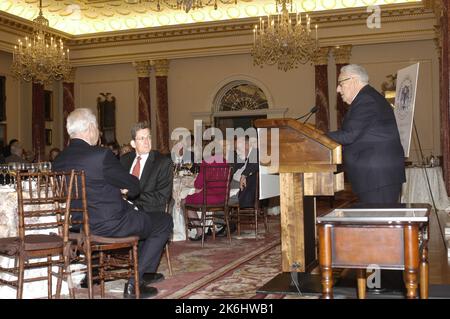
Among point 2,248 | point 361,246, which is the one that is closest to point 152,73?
point 2,248

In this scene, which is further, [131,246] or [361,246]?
[131,246]

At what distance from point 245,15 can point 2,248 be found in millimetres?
10993

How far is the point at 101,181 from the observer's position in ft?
12.3

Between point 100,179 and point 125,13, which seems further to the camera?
point 125,13

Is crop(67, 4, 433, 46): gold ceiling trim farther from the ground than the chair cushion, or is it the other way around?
crop(67, 4, 433, 46): gold ceiling trim

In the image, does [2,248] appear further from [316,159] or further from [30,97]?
[30,97]

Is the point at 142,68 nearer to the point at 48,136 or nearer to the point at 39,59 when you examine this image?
the point at 48,136

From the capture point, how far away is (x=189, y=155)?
35.2 feet

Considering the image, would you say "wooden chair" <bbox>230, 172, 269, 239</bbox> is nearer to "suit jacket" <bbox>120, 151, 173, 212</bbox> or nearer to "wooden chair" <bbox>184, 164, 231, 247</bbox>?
"wooden chair" <bbox>184, 164, 231, 247</bbox>

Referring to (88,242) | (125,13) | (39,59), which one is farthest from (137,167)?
(125,13)

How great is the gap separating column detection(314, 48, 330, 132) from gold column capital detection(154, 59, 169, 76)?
3893mm

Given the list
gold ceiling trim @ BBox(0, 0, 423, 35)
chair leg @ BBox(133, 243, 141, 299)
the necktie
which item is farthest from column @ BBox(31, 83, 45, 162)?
chair leg @ BBox(133, 243, 141, 299)

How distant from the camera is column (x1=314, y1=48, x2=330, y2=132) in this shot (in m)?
13.0

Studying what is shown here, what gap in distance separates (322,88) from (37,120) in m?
7.04
